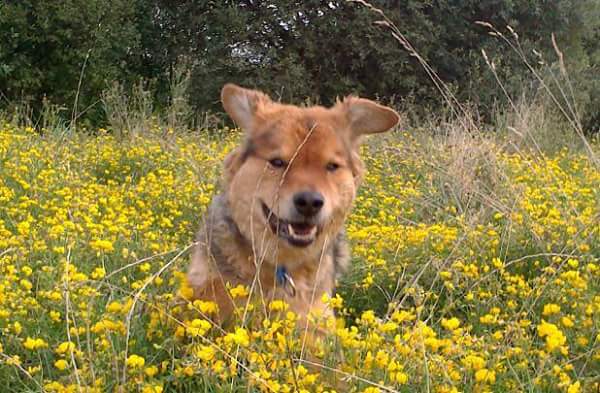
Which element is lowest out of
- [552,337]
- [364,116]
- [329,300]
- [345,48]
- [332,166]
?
[345,48]

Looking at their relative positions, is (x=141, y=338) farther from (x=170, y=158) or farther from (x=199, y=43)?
(x=199, y=43)

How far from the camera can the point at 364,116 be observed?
364 centimetres

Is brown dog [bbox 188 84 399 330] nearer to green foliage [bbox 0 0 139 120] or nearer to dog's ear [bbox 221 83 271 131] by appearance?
dog's ear [bbox 221 83 271 131]

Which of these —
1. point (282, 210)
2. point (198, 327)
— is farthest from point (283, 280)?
point (198, 327)

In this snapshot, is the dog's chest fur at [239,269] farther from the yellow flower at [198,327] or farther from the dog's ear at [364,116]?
the yellow flower at [198,327]

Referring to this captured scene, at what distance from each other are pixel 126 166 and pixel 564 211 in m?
4.15

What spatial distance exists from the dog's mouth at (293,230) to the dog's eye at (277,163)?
7.4 inches

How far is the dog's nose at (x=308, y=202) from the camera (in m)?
3.00

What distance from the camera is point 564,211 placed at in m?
4.54

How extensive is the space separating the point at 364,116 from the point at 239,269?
3.52ft

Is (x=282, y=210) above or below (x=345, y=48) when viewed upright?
above

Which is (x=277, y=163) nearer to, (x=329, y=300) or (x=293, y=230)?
(x=293, y=230)

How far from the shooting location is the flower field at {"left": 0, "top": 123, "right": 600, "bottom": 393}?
7.02ft

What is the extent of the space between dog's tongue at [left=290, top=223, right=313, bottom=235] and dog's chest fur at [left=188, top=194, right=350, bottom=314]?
0.11 metres
